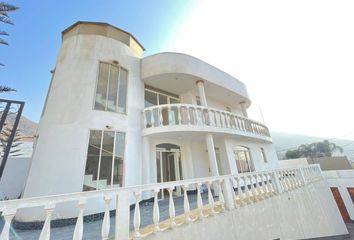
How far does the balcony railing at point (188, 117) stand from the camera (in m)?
7.35

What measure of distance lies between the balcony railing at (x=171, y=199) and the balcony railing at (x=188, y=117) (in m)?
3.43

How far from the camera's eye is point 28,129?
1377 cm

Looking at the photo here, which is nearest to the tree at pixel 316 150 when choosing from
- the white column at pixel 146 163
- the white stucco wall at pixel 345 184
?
the white stucco wall at pixel 345 184

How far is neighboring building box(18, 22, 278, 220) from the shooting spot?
5.56 metres

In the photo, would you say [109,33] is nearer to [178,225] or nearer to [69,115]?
[69,115]

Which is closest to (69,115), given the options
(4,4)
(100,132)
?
(100,132)

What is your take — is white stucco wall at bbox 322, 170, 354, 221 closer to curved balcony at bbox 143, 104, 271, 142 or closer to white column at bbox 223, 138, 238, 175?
white column at bbox 223, 138, 238, 175

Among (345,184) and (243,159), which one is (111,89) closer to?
(243,159)

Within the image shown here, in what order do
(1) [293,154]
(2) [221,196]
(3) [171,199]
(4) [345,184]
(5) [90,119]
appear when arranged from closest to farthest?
(3) [171,199]
(2) [221,196]
(5) [90,119]
(4) [345,184]
(1) [293,154]

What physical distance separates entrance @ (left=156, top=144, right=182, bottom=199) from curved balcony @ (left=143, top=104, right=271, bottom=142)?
142cm

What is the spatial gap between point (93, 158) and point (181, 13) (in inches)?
241

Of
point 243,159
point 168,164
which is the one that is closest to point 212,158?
point 168,164

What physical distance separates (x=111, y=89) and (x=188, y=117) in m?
3.59

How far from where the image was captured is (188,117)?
7387 mm
